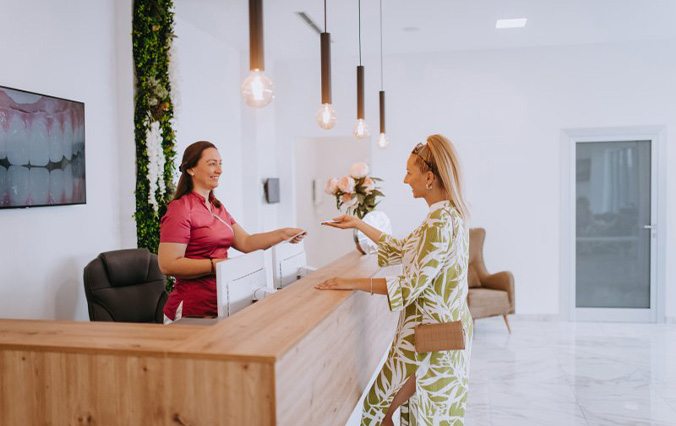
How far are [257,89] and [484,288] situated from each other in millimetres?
4796

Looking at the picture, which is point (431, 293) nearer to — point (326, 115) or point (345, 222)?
point (345, 222)

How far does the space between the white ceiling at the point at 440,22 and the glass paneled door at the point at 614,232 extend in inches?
51.0

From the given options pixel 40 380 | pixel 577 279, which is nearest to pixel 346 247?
pixel 577 279

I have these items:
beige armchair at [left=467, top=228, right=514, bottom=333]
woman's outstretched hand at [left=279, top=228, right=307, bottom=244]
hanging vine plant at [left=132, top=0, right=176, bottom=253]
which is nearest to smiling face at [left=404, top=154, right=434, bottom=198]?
woman's outstretched hand at [left=279, top=228, right=307, bottom=244]

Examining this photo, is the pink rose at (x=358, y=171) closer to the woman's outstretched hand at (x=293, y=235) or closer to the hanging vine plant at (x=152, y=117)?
the woman's outstretched hand at (x=293, y=235)

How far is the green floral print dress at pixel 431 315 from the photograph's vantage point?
2.35 metres

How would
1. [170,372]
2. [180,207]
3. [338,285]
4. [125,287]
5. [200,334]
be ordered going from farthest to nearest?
1. [125,287]
2. [180,207]
3. [338,285]
4. [200,334]
5. [170,372]

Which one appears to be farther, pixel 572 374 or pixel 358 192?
pixel 572 374

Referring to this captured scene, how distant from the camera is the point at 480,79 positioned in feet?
22.7

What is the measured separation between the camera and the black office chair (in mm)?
3625

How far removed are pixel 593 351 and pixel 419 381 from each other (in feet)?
12.6

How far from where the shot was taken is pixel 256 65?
2.31 m

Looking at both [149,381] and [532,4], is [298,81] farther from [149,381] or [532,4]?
[149,381]

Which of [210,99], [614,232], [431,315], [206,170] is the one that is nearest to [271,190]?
[210,99]
